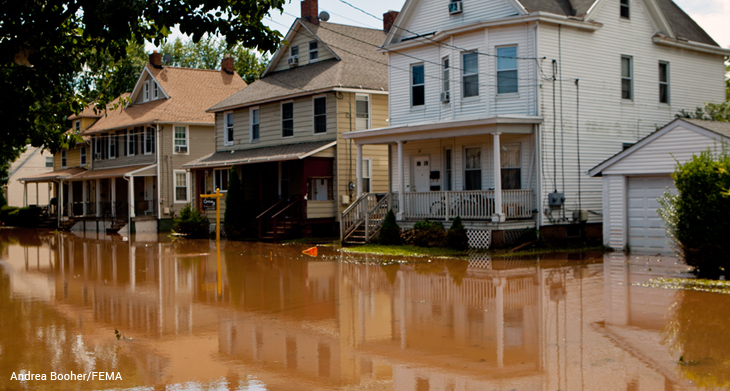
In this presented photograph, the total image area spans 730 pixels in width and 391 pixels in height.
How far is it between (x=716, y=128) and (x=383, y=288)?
10.9 m

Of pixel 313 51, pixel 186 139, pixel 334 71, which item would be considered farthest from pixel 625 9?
pixel 186 139

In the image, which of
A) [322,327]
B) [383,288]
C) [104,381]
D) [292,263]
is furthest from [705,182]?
[104,381]

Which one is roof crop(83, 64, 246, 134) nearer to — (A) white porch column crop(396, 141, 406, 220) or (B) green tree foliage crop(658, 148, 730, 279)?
(A) white porch column crop(396, 141, 406, 220)

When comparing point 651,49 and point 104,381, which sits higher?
point 651,49

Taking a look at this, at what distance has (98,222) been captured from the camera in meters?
42.2

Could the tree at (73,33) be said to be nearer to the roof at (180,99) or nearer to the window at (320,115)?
the window at (320,115)

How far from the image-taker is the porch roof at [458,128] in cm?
2197

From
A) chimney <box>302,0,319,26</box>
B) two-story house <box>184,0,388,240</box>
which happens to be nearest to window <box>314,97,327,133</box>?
A: two-story house <box>184,0,388,240</box>

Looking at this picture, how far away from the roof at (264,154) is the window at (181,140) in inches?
128

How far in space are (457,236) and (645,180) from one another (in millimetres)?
5991

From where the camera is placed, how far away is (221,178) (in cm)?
3641

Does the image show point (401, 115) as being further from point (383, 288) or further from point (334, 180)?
point (383, 288)

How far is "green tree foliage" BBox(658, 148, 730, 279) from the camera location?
14508 mm

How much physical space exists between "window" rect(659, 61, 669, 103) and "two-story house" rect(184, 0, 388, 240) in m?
11.3
